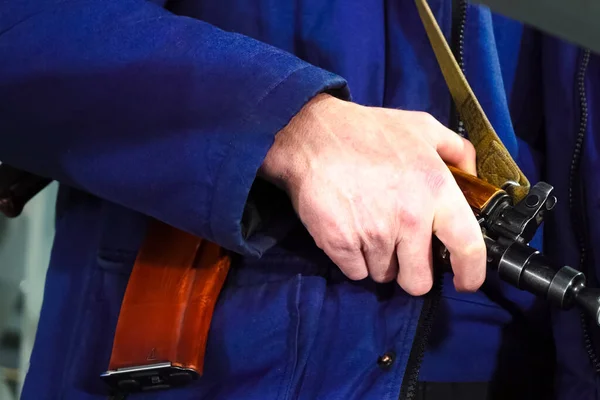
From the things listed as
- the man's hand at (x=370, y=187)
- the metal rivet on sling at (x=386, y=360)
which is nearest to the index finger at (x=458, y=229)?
the man's hand at (x=370, y=187)

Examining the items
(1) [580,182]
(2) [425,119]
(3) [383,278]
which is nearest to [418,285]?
(3) [383,278]

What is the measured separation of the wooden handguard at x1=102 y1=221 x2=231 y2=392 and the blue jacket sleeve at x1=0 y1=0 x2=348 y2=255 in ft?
0.33

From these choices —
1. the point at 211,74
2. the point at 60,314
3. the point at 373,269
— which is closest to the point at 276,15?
the point at 211,74

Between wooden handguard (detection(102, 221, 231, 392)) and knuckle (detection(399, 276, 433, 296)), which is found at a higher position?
knuckle (detection(399, 276, 433, 296))

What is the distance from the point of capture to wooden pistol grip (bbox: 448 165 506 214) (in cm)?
49

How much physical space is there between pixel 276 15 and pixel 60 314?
1.23ft

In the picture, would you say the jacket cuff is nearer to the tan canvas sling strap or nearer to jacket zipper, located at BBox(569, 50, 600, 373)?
the tan canvas sling strap

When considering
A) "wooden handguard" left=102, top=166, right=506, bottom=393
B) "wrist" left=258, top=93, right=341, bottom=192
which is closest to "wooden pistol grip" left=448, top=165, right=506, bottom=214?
"wooden handguard" left=102, top=166, right=506, bottom=393

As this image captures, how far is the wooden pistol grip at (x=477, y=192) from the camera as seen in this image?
0.49 metres

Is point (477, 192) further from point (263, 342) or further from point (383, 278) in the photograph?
point (263, 342)

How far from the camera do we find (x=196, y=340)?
1.76 feet

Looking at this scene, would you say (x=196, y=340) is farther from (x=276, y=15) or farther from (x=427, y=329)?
(x=276, y=15)

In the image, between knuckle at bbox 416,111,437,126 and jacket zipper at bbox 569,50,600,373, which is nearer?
knuckle at bbox 416,111,437,126

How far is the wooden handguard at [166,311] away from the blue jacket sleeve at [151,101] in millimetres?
99
